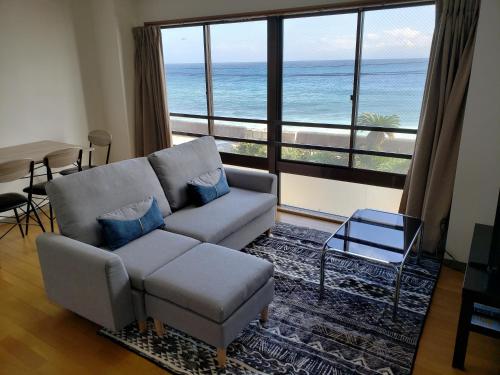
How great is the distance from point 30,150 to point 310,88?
2.96 m

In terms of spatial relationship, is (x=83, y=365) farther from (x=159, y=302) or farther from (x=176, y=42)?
(x=176, y=42)

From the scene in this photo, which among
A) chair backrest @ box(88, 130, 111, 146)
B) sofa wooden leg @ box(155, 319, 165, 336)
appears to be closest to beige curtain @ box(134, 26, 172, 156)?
chair backrest @ box(88, 130, 111, 146)

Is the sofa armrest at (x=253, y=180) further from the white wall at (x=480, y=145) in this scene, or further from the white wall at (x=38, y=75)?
the white wall at (x=38, y=75)

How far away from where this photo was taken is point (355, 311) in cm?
251

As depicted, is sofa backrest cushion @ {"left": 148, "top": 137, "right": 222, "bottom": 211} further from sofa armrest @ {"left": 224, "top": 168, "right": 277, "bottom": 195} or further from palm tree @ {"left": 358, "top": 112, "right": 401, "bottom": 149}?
palm tree @ {"left": 358, "top": 112, "right": 401, "bottom": 149}

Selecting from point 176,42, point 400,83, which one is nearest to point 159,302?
point 400,83

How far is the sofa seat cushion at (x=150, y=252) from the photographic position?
7.24 ft

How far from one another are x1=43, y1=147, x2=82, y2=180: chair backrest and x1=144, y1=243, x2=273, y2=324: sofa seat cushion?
1877 millimetres

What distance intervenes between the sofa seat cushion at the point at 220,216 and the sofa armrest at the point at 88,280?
2.29 ft

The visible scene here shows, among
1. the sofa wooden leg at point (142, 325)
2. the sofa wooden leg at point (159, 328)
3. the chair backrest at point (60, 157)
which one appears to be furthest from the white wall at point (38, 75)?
the sofa wooden leg at point (159, 328)

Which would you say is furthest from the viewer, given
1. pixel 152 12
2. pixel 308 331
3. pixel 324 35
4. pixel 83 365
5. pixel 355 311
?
pixel 152 12

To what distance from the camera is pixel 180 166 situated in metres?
3.20

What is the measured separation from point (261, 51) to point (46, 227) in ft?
9.80

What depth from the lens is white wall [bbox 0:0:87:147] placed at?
12.8 ft
